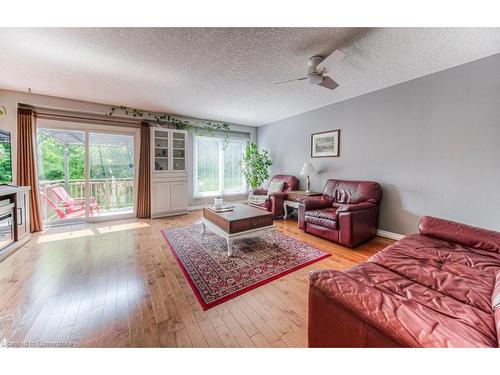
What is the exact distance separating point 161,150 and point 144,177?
720 millimetres

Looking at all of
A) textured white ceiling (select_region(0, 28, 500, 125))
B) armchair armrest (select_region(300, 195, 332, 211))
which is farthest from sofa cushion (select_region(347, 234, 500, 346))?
textured white ceiling (select_region(0, 28, 500, 125))

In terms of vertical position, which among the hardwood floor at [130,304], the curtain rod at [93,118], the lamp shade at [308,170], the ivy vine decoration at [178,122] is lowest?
the hardwood floor at [130,304]

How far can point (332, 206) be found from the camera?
356 cm

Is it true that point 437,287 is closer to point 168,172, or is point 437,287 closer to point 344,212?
point 344,212

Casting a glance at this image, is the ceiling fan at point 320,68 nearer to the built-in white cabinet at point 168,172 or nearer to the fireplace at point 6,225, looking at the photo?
the built-in white cabinet at point 168,172

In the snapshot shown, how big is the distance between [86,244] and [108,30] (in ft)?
8.95

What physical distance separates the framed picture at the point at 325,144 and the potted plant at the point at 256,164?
1.44 m

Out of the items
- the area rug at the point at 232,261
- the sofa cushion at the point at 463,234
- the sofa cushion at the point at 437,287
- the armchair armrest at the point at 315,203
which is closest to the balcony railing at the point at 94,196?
the area rug at the point at 232,261

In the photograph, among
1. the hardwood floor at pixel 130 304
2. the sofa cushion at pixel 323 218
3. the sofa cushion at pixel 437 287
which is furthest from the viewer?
the sofa cushion at pixel 323 218

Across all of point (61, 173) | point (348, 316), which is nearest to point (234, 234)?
point (348, 316)

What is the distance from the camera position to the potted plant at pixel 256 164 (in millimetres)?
5477

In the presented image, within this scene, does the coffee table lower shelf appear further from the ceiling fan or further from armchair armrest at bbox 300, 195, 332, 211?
the ceiling fan
